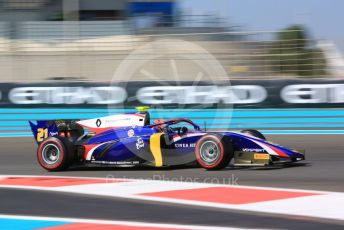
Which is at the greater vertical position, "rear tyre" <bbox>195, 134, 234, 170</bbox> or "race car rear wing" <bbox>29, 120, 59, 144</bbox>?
"race car rear wing" <bbox>29, 120, 59, 144</bbox>

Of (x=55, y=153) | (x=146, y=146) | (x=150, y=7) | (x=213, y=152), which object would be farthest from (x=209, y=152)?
(x=150, y=7)

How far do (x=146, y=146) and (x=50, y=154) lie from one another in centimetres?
136

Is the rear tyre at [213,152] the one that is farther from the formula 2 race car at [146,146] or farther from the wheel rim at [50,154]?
the wheel rim at [50,154]

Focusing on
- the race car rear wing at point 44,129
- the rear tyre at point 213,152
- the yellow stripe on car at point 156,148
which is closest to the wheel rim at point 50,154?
the race car rear wing at point 44,129

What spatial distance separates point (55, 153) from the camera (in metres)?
8.25

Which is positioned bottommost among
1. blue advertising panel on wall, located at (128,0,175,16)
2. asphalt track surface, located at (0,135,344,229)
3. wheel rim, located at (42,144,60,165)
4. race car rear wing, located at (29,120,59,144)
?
asphalt track surface, located at (0,135,344,229)

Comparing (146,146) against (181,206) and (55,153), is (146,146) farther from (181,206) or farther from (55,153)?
(181,206)

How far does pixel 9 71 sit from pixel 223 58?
5498 mm

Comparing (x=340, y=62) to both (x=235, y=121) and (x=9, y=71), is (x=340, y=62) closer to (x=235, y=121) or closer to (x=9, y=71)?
(x=235, y=121)

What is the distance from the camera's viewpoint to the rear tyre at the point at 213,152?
744cm

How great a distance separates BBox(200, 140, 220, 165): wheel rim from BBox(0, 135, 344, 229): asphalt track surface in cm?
15

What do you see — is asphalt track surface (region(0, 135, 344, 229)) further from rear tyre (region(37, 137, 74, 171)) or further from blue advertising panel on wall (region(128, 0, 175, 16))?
blue advertising panel on wall (region(128, 0, 175, 16))

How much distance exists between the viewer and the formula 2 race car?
24.9 ft

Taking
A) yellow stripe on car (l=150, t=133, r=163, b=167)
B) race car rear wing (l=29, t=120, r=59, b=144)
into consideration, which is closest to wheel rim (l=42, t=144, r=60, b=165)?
race car rear wing (l=29, t=120, r=59, b=144)
